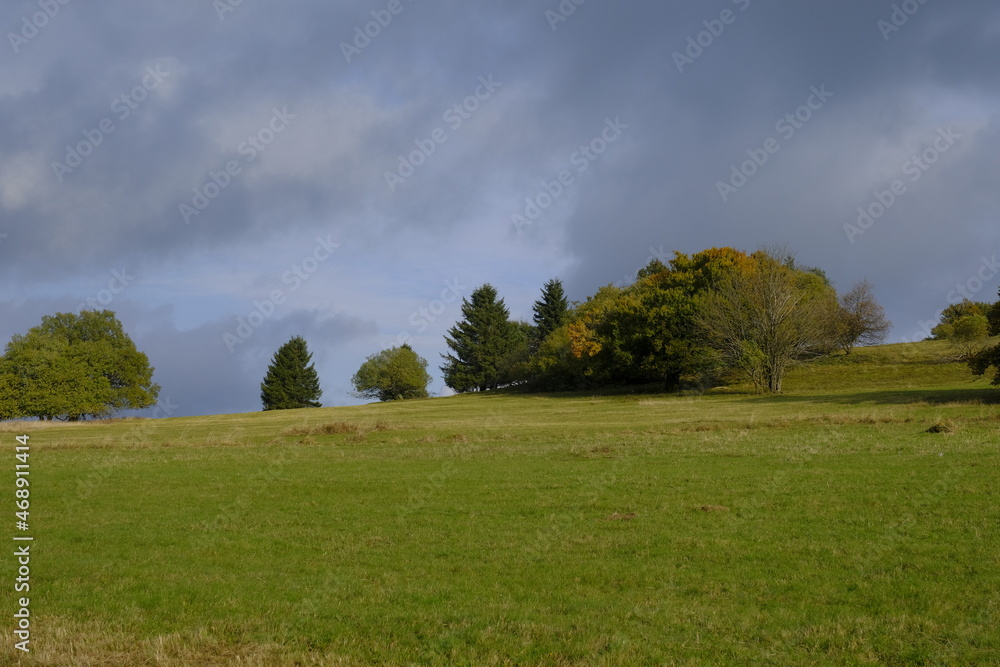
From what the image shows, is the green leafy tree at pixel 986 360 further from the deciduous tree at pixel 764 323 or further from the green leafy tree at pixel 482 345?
the green leafy tree at pixel 482 345

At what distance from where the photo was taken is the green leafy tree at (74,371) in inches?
3221

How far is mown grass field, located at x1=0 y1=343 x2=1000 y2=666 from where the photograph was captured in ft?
28.6

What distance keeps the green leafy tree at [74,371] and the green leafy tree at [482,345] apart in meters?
48.3

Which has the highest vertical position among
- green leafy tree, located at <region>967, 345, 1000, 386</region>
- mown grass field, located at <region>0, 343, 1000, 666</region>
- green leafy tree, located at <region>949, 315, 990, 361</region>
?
green leafy tree, located at <region>949, 315, 990, 361</region>

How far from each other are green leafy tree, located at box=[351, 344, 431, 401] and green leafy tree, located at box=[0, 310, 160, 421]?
133 ft

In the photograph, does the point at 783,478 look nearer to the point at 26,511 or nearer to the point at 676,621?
the point at 676,621

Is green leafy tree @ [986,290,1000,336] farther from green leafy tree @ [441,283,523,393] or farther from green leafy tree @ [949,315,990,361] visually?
green leafy tree @ [441,283,523,393]

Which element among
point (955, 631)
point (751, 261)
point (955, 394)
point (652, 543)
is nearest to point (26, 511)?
point (652, 543)

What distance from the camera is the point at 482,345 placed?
401 feet

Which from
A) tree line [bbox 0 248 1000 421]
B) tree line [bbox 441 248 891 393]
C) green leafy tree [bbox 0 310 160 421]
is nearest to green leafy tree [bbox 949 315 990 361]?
tree line [bbox 0 248 1000 421]

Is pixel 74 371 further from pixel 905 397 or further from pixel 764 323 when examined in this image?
pixel 905 397

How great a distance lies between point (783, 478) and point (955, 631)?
38.9 feet

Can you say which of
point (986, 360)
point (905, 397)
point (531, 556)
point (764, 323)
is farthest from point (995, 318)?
point (531, 556)

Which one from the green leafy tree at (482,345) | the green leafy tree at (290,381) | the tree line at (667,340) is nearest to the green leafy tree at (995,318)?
the tree line at (667,340)
